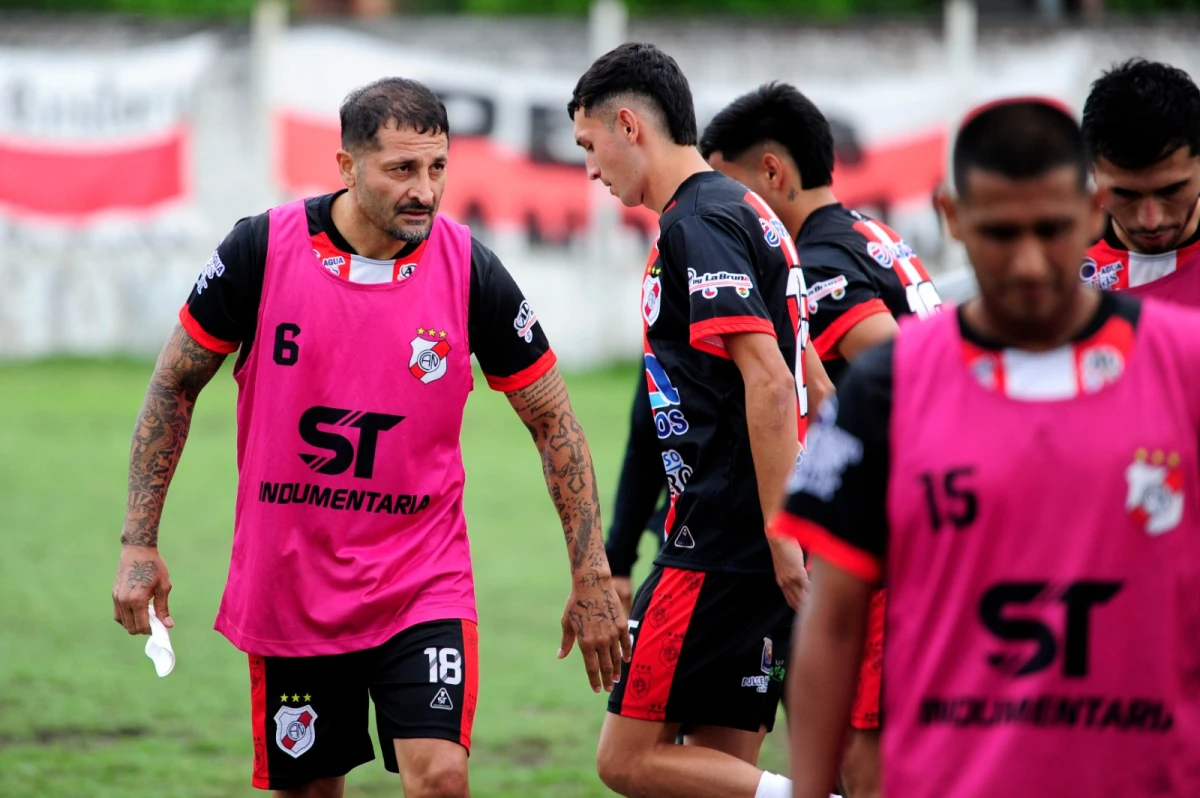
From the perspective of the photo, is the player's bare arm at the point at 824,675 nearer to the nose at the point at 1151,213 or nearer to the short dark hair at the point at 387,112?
the nose at the point at 1151,213

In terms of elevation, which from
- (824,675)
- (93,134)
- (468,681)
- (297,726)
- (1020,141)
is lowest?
(297,726)

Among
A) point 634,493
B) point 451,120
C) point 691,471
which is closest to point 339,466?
point 691,471

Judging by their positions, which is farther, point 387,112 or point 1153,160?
point 387,112

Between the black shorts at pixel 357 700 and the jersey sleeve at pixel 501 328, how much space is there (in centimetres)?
80

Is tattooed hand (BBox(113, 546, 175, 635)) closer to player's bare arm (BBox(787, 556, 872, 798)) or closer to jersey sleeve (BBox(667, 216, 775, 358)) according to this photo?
jersey sleeve (BBox(667, 216, 775, 358))

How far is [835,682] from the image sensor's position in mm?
2646

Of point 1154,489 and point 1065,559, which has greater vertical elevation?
point 1154,489

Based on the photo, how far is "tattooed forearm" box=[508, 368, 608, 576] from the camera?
4.82 m

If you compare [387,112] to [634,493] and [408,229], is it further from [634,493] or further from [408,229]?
[634,493]

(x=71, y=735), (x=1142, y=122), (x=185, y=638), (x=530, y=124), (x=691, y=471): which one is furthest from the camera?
(x=530, y=124)

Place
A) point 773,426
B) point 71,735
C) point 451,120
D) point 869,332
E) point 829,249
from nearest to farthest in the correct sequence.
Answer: point 773,426 → point 869,332 → point 829,249 → point 71,735 → point 451,120

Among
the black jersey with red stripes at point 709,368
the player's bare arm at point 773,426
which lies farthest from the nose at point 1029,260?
the black jersey with red stripes at point 709,368

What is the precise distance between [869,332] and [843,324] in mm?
96

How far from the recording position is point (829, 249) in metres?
5.18
